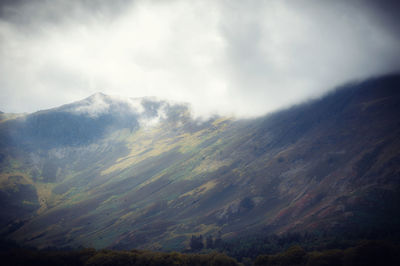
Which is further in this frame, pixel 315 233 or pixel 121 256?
pixel 315 233

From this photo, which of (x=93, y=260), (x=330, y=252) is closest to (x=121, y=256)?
(x=93, y=260)

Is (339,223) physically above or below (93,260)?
below

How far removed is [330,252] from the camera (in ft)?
411

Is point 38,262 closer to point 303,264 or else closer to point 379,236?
point 303,264

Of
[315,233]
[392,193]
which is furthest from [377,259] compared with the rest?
[392,193]

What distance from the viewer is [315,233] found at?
17838 centimetres

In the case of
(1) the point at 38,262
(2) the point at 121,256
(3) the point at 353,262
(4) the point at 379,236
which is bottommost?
(4) the point at 379,236

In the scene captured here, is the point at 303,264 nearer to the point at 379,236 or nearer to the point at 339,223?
the point at 379,236

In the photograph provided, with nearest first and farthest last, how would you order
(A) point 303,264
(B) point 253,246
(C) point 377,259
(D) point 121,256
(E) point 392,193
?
(C) point 377,259
(A) point 303,264
(D) point 121,256
(B) point 253,246
(E) point 392,193

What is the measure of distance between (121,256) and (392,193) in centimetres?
19097

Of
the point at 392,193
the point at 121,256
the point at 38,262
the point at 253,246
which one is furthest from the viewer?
the point at 392,193

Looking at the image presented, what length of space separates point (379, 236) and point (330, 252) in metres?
51.0

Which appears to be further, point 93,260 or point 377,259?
point 93,260

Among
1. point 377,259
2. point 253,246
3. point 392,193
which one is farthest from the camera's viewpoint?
point 392,193
